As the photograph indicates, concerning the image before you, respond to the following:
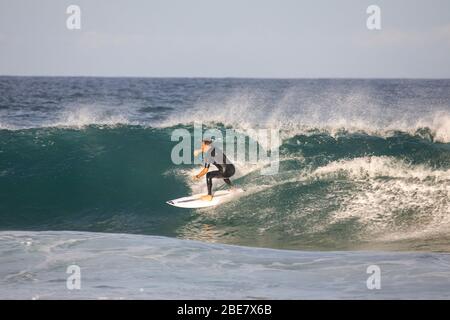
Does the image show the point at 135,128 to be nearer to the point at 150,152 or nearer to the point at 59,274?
the point at 150,152

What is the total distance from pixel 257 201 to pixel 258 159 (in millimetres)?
2294

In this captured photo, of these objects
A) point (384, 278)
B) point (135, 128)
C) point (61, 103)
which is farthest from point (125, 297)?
point (61, 103)

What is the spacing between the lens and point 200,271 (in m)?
8.84

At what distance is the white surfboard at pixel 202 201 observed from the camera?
12.9m

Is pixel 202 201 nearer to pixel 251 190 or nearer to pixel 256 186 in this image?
pixel 251 190

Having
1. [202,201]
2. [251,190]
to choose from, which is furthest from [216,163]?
[251,190]

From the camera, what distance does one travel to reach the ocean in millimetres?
8570

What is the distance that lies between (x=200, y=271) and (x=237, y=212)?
13.3ft

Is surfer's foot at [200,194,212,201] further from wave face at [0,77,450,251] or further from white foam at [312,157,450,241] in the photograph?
white foam at [312,157,450,241]

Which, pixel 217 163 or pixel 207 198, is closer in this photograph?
pixel 217 163

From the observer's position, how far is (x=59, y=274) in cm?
864

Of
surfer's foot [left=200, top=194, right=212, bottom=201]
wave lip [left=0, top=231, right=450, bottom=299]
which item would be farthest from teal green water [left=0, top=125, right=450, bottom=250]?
wave lip [left=0, top=231, right=450, bottom=299]

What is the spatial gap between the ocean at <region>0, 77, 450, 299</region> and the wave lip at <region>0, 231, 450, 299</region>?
0.09 feet

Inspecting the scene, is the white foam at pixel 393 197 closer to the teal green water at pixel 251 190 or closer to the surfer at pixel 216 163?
the teal green water at pixel 251 190
